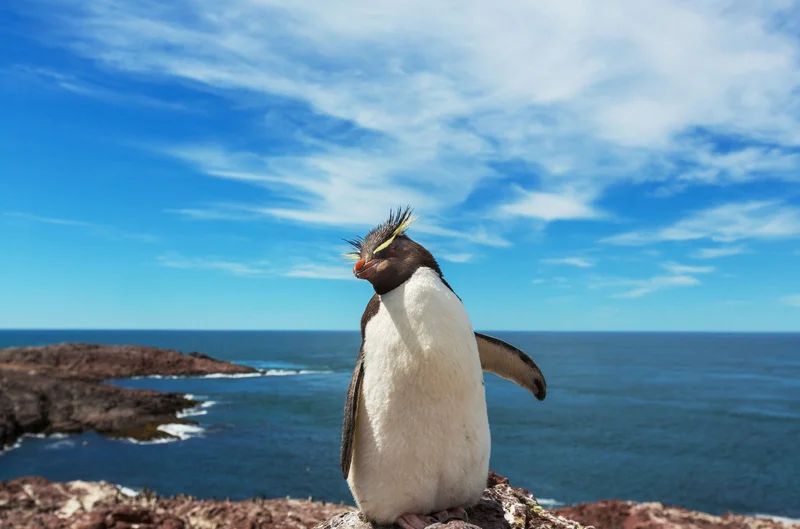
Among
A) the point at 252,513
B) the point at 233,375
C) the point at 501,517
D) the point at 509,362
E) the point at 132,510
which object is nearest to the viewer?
the point at 501,517

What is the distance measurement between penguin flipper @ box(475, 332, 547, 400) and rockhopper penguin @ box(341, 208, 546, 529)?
0.67m

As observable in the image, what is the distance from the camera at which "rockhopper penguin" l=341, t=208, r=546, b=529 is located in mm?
3975

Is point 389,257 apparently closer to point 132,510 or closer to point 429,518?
point 429,518

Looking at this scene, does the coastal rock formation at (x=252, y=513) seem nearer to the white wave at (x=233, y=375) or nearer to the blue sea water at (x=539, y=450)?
the blue sea water at (x=539, y=450)

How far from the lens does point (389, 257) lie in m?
4.12

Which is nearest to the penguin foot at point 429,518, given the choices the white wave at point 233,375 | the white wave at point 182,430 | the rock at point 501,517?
the rock at point 501,517

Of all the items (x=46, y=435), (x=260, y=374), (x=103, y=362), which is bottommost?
(x=260, y=374)

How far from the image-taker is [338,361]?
100812 millimetres

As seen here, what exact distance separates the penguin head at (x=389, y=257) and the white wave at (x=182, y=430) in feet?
106

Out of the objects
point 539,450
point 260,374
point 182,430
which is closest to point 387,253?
point 539,450

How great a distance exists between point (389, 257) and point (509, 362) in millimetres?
1692

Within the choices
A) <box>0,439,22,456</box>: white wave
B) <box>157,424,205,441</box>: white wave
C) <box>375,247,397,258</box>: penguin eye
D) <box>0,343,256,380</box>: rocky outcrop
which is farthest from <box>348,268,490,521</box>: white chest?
<box>0,343,256,380</box>: rocky outcrop

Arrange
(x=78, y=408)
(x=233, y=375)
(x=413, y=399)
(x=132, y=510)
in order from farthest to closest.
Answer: (x=233, y=375), (x=78, y=408), (x=132, y=510), (x=413, y=399)

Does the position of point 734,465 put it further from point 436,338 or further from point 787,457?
point 436,338
